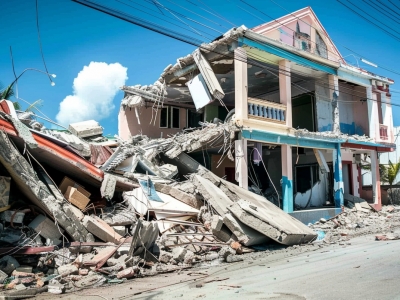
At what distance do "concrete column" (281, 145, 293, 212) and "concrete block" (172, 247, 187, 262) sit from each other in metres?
6.50

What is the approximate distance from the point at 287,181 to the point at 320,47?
6.88 metres

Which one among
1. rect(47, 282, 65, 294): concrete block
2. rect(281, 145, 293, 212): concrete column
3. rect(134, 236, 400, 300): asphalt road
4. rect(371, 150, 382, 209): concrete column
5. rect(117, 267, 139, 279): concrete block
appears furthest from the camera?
rect(371, 150, 382, 209): concrete column

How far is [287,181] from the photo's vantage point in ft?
44.9

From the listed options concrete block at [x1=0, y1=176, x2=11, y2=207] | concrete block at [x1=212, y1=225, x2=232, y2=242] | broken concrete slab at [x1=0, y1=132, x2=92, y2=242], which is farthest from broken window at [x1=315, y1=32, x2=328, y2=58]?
concrete block at [x1=0, y1=176, x2=11, y2=207]

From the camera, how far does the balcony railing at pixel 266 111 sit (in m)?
13.0

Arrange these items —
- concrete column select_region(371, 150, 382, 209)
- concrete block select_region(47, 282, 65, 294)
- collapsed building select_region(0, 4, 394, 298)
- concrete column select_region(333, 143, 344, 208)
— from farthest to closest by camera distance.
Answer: concrete column select_region(371, 150, 382, 209) → concrete column select_region(333, 143, 344, 208) → collapsed building select_region(0, 4, 394, 298) → concrete block select_region(47, 282, 65, 294)

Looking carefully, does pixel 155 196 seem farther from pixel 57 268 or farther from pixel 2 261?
pixel 2 261

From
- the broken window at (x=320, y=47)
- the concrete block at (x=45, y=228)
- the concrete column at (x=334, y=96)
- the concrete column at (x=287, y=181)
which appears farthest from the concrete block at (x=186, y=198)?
the broken window at (x=320, y=47)

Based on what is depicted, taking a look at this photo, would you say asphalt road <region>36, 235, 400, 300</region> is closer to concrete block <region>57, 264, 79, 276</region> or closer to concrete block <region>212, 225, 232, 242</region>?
concrete block <region>57, 264, 79, 276</region>

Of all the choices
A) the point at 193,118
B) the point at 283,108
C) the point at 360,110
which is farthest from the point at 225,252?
the point at 360,110

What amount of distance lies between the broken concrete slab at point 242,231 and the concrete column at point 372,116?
11930mm

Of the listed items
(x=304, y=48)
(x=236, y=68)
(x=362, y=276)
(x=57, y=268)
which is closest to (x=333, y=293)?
(x=362, y=276)

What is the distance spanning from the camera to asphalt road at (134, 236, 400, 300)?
5.01 m

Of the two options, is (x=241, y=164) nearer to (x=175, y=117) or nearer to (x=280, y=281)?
(x=175, y=117)
